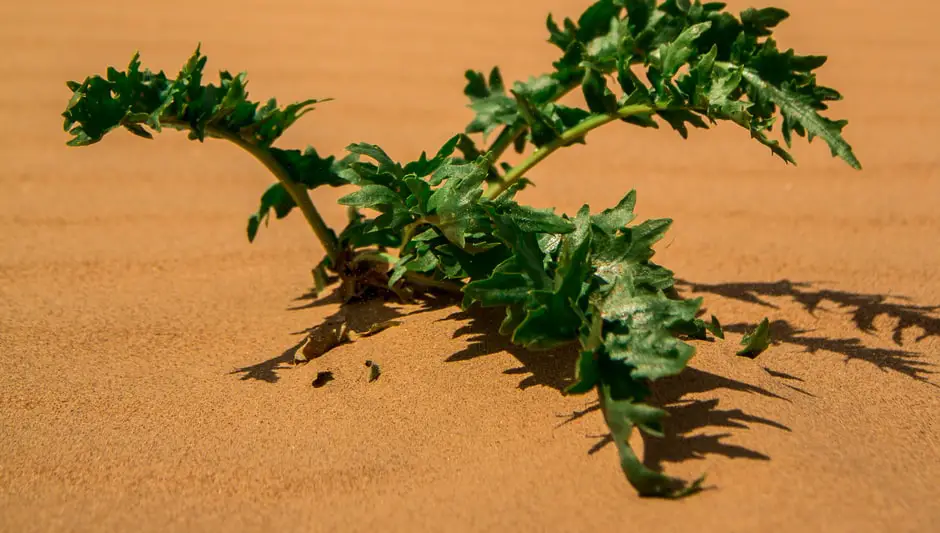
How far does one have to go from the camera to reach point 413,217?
1873 millimetres

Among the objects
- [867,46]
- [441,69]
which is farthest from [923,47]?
[441,69]

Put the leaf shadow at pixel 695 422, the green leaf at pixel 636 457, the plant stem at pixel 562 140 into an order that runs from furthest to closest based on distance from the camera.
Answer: the plant stem at pixel 562 140 → the leaf shadow at pixel 695 422 → the green leaf at pixel 636 457

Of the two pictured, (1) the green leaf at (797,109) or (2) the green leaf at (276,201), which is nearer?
(1) the green leaf at (797,109)

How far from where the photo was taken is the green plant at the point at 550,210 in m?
1.56

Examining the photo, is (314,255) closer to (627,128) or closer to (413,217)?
(413,217)

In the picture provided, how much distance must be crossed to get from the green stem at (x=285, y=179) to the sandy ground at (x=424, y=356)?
0.54 ft

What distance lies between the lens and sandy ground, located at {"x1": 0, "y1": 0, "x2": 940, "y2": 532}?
149 cm

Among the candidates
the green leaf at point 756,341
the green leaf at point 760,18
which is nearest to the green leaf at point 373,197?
the green leaf at point 756,341

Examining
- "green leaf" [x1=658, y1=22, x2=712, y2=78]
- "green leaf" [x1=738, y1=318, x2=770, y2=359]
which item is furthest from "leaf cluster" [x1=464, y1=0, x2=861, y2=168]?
"green leaf" [x1=738, y1=318, x2=770, y2=359]

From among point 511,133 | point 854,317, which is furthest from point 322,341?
point 854,317

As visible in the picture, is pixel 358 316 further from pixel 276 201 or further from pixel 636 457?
pixel 636 457

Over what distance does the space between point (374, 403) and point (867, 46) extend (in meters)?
3.88

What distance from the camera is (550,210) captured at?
1.79 m

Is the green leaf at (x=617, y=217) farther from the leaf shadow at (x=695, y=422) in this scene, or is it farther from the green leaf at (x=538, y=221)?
the leaf shadow at (x=695, y=422)
